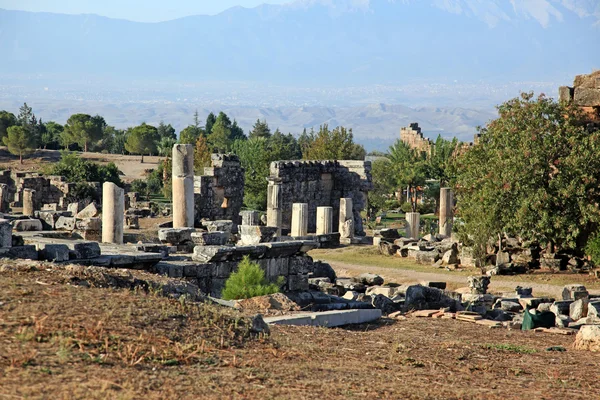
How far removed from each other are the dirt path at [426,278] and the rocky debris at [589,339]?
9.53m

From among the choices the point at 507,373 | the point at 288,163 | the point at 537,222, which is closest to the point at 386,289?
the point at 537,222

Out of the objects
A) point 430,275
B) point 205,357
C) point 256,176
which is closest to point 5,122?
point 256,176

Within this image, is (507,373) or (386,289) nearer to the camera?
(507,373)

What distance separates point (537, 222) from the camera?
27.3m

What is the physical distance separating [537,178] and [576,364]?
15.6m

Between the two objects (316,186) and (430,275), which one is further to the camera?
(316,186)

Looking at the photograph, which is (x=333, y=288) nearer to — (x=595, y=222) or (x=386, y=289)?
(x=386, y=289)

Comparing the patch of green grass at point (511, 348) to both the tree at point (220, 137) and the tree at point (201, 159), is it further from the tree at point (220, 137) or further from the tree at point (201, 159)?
the tree at point (220, 137)

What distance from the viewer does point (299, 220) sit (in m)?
35.5

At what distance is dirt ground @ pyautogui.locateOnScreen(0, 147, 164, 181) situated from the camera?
7281cm

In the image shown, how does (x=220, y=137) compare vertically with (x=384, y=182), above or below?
above

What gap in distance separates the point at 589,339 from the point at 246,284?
5.73 metres

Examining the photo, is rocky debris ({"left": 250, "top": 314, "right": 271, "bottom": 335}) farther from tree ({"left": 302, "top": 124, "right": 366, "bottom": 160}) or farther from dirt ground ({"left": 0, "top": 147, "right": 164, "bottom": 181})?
dirt ground ({"left": 0, "top": 147, "right": 164, "bottom": 181})

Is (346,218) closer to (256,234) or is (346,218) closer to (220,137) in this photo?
(256,234)
